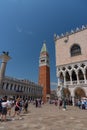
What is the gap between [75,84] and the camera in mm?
27766

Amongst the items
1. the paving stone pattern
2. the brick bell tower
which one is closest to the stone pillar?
the paving stone pattern

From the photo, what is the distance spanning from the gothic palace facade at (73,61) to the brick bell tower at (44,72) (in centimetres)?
4133

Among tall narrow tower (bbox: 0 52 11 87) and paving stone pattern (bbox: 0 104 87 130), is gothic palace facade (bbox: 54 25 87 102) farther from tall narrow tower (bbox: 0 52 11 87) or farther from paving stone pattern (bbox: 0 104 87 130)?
paving stone pattern (bbox: 0 104 87 130)

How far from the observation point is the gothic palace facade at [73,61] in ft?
90.6

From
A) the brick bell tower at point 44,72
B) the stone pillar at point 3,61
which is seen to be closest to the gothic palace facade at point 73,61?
the stone pillar at point 3,61

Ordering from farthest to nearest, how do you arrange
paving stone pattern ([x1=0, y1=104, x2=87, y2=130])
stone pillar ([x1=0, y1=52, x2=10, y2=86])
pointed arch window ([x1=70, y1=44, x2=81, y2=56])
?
pointed arch window ([x1=70, y1=44, x2=81, y2=56]) < stone pillar ([x1=0, y1=52, x2=10, y2=86]) < paving stone pattern ([x1=0, y1=104, x2=87, y2=130])

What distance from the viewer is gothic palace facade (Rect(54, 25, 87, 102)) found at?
27625mm

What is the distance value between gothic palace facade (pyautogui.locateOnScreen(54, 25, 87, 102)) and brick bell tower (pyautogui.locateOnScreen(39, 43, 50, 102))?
136ft

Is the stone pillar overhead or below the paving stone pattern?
overhead

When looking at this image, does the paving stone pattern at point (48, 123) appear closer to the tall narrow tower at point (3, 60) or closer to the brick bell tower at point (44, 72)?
the tall narrow tower at point (3, 60)

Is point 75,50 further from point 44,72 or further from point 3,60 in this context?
point 44,72

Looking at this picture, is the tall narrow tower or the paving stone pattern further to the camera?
the tall narrow tower

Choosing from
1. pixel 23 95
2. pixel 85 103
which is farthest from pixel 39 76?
pixel 85 103

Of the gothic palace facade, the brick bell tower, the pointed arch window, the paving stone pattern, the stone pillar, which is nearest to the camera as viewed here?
the paving stone pattern
